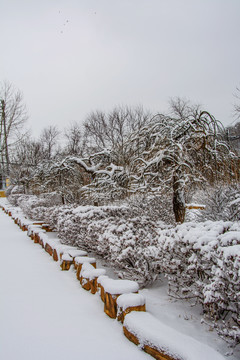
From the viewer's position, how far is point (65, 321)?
2.88 meters

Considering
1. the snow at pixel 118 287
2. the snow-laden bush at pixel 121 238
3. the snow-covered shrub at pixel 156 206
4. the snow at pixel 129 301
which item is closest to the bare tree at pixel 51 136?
the snow-covered shrub at pixel 156 206

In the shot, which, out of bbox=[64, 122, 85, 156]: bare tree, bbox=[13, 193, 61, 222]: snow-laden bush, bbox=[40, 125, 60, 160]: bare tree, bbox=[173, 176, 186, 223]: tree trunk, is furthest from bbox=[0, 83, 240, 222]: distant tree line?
bbox=[40, 125, 60, 160]: bare tree

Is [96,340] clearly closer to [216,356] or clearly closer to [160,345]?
[160,345]

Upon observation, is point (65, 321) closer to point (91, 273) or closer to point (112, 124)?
point (91, 273)

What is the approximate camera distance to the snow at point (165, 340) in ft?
6.34

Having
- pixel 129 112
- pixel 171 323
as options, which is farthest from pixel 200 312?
pixel 129 112

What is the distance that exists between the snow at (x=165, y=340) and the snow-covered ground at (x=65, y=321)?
9 centimetres

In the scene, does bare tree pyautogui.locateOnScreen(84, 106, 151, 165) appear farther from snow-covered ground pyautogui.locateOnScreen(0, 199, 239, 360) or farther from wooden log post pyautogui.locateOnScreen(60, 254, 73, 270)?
snow-covered ground pyautogui.locateOnScreen(0, 199, 239, 360)

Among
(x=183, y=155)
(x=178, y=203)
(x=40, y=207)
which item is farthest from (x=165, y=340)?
(x=40, y=207)

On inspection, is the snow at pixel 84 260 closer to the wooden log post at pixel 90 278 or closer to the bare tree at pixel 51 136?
the wooden log post at pixel 90 278

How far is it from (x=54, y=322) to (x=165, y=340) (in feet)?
4.30

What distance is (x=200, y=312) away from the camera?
321cm

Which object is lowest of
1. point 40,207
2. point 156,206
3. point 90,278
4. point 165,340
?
point 165,340

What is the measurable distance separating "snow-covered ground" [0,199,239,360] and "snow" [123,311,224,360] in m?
0.09
